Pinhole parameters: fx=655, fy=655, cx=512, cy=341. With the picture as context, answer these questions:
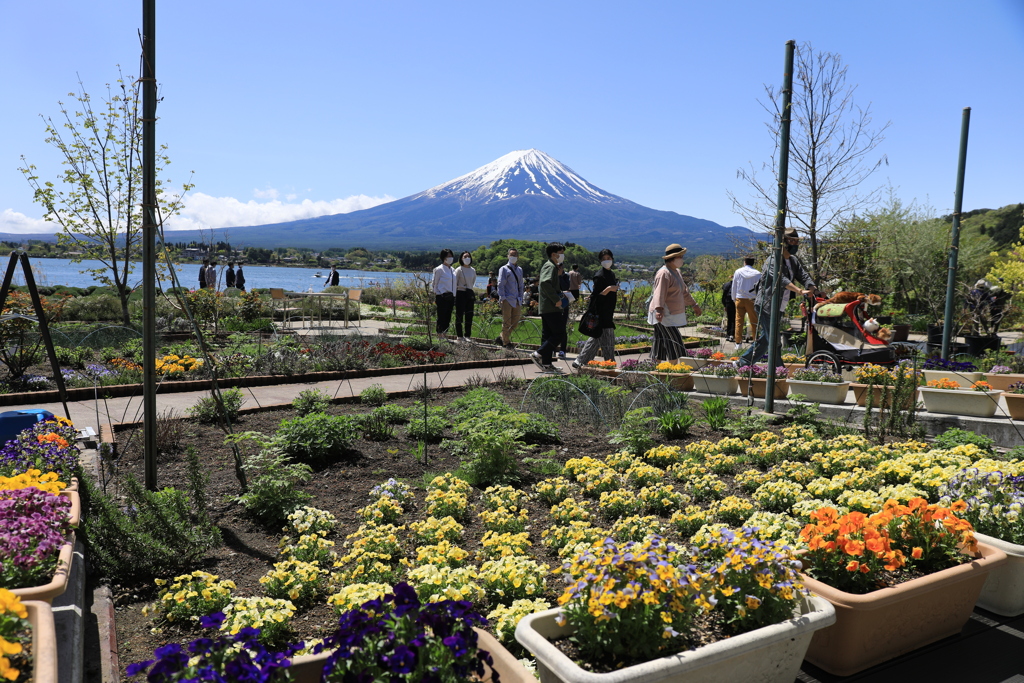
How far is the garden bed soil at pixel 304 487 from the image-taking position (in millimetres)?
2861

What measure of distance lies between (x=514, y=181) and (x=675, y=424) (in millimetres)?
187923

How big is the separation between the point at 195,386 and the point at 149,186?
506cm

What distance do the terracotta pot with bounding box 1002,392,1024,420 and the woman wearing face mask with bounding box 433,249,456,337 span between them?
8549 millimetres

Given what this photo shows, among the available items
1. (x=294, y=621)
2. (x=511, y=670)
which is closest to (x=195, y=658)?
(x=294, y=621)

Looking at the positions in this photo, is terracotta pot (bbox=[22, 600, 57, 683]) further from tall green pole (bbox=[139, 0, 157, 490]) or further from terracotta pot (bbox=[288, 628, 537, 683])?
tall green pole (bbox=[139, 0, 157, 490])

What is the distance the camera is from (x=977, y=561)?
2.93m

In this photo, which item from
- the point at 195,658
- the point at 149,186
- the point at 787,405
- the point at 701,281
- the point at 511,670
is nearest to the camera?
the point at 511,670

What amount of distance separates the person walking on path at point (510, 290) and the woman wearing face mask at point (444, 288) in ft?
3.15

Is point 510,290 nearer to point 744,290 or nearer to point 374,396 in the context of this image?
point 744,290

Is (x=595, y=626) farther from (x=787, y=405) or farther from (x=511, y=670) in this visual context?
(x=787, y=405)

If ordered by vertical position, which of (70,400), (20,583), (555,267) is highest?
(555,267)

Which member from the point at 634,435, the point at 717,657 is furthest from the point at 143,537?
the point at 634,435

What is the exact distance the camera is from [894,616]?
2.73 metres

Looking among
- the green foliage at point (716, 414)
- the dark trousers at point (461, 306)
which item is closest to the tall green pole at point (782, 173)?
the green foliage at point (716, 414)
